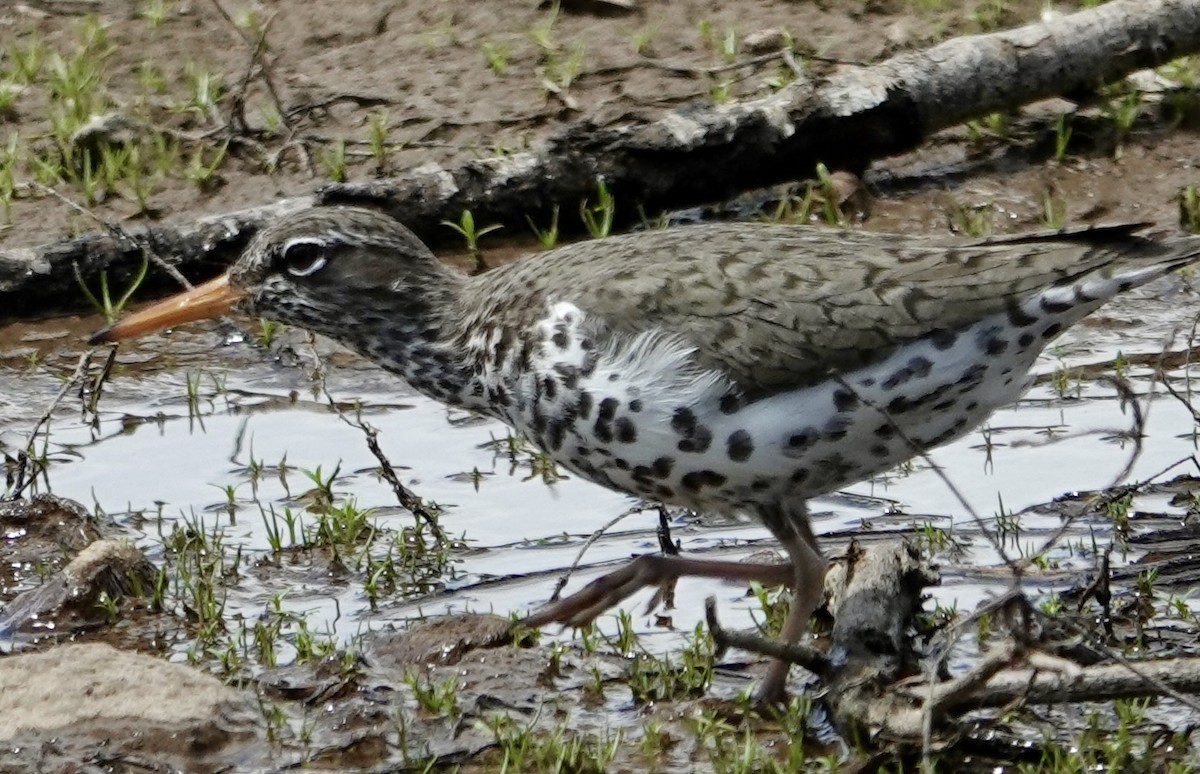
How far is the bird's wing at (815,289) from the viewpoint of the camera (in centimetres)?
645

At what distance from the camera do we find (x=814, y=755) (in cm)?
625

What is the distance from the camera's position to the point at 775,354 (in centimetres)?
647

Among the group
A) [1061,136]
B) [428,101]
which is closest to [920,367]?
[1061,136]

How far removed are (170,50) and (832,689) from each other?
7.58 meters

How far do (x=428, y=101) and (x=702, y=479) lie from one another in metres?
5.51

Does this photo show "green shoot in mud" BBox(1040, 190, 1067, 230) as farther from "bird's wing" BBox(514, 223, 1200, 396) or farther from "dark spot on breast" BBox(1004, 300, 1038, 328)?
"dark spot on breast" BBox(1004, 300, 1038, 328)

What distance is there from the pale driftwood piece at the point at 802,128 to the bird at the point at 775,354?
131 inches

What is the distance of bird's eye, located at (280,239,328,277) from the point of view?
739cm

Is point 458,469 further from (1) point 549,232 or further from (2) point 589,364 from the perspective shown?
(2) point 589,364

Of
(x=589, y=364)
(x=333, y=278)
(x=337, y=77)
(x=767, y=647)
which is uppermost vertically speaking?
(x=337, y=77)

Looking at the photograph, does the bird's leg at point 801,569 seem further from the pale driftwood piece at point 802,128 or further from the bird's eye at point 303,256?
the pale driftwood piece at point 802,128

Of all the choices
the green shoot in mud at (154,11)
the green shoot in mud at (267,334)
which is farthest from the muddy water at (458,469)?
the green shoot in mud at (154,11)

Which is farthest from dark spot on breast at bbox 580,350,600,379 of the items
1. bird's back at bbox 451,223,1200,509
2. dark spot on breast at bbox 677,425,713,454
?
dark spot on breast at bbox 677,425,713,454

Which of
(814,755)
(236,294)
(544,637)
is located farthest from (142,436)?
(814,755)
